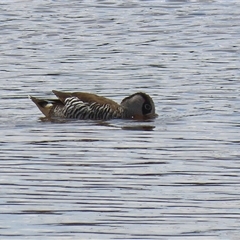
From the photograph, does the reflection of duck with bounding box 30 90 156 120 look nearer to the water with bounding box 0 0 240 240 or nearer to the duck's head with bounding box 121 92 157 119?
the duck's head with bounding box 121 92 157 119

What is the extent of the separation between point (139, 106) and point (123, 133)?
1.61 m

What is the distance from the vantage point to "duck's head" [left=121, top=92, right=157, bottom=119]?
52.2 ft

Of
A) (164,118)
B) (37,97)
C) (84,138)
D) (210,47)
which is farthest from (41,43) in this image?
(84,138)

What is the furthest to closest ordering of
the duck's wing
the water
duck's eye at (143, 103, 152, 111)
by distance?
the duck's wing < duck's eye at (143, 103, 152, 111) < the water

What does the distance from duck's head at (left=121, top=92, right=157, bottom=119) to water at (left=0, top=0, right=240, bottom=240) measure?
0.63 feet

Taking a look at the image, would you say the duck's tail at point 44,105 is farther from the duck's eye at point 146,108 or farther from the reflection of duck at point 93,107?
the duck's eye at point 146,108

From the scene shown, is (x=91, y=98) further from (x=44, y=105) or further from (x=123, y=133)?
(x=123, y=133)

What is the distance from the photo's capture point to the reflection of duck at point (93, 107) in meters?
15.9

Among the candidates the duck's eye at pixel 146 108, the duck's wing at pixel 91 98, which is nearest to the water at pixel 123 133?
the duck's eye at pixel 146 108

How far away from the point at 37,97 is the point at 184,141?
12.7 ft

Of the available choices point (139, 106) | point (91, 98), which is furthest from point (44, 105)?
point (139, 106)

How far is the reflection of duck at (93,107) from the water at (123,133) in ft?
0.70

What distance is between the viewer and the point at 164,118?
1556 centimetres

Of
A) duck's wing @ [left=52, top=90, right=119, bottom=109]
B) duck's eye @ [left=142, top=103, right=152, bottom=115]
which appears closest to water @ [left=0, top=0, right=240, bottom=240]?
duck's eye @ [left=142, top=103, right=152, bottom=115]
